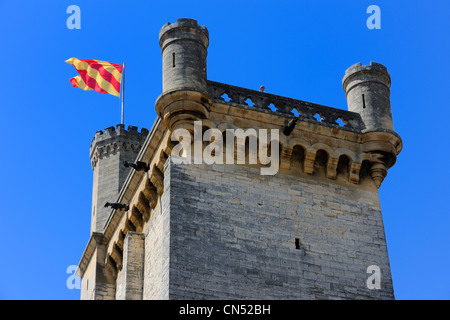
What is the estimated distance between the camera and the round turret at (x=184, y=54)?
25.3 meters

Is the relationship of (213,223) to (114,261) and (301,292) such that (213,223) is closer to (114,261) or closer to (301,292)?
(301,292)

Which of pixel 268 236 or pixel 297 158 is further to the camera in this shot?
pixel 297 158

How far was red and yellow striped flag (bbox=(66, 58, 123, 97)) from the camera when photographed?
101 feet

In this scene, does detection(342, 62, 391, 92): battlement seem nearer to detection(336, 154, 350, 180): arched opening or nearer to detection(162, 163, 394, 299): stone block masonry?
detection(336, 154, 350, 180): arched opening

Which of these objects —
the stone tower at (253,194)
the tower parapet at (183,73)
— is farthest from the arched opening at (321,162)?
the tower parapet at (183,73)

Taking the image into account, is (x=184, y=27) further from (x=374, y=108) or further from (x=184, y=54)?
(x=374, y=108)

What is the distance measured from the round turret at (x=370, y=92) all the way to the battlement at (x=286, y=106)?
0.31 metres

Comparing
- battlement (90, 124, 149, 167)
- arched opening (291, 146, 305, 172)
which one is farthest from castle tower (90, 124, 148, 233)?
arched opening (291, 146, 305, 172)

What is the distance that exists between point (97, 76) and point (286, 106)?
6633 millimetres

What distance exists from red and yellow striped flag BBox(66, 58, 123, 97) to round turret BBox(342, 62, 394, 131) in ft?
22.0

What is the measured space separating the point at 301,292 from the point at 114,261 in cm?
637

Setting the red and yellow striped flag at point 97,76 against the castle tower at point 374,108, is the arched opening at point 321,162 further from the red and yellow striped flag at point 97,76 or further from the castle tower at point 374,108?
the red and yellow striped flag at point 97,76

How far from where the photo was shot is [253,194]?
990 inches

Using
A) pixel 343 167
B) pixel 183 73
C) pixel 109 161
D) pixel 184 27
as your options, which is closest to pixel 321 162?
pixel 343 167
